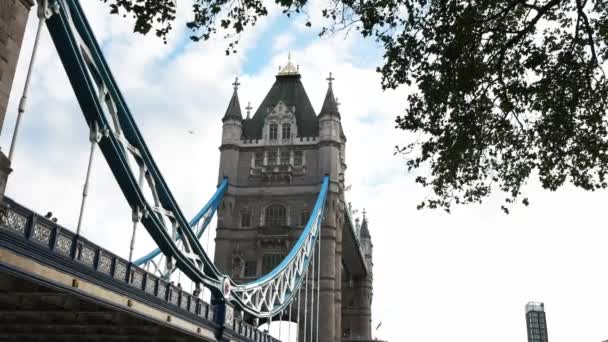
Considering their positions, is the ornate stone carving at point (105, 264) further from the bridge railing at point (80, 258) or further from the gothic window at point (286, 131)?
the gothic window at point (286, 131)

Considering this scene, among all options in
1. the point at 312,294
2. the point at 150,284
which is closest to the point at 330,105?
the point at 312,294

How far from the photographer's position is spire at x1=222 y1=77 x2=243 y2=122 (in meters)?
61.2

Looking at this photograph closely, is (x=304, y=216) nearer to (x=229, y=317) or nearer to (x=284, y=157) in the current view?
(x=284, y=157)

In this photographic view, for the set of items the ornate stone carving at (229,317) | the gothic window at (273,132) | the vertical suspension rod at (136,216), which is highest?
the gothic window at (273,132)

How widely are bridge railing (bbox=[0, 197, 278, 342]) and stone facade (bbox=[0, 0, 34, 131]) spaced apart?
11.5 feet

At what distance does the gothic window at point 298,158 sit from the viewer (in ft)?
195

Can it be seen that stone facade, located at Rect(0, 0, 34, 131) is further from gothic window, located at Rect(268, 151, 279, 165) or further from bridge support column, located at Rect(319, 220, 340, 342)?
gothic window, located at Rect(268, 151, 279, 165)


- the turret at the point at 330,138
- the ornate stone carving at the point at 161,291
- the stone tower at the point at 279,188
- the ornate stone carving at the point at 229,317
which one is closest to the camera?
the ornate stone carving at the point at 161,291

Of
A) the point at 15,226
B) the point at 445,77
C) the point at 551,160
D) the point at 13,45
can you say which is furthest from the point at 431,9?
the point at 15,226

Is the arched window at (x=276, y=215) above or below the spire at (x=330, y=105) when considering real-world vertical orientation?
below

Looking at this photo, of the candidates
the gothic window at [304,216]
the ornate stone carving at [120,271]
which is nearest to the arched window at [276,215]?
the gothic window at [304,216]

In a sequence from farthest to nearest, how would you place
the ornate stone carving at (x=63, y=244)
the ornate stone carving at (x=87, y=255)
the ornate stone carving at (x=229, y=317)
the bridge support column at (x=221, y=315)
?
1. the ornate stone carving at (x=229, y=317)
2. the bridge support column at (x=221, y=315)
3. the ornate stone carving at (x=87, y=255)
4. the ornate stone carving at (x=63, y=244)

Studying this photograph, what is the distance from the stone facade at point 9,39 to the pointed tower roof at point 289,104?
1965 inches

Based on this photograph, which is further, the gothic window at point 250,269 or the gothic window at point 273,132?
the gothic window at point 273,132
